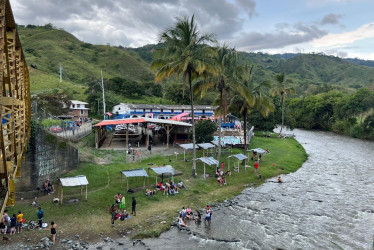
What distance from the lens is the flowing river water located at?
68.3 ft

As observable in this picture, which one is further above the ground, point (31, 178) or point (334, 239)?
point (31, 178)

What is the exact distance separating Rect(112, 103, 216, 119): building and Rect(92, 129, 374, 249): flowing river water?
4192cm

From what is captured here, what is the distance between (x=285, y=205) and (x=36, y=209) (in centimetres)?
2220

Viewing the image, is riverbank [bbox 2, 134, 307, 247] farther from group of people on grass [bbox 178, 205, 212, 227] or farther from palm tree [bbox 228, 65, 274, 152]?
palm tree [bbox 228, 65, 274, 152]

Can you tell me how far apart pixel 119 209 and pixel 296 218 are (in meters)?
15.2

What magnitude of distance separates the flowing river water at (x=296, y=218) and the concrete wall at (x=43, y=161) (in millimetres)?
13223

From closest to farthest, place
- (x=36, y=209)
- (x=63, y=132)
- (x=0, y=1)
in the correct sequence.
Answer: (x=0, y=1) < (x=36, y=209) < (x=63, y=132)

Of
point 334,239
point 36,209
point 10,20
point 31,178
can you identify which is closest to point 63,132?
point 31,178

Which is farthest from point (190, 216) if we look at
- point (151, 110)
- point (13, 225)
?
point (151, 110)

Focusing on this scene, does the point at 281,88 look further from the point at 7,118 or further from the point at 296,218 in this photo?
the point at 7,118

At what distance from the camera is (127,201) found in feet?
85.2

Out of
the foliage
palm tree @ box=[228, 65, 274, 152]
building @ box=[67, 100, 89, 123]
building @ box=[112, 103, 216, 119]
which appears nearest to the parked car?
the foliage

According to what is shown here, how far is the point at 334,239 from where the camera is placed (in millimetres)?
21625

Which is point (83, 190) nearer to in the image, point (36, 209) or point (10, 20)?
point (36, 209)
